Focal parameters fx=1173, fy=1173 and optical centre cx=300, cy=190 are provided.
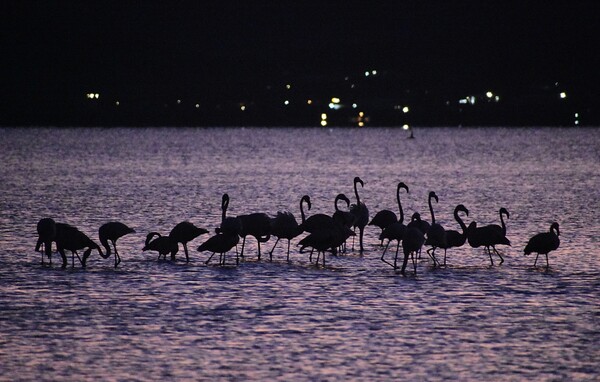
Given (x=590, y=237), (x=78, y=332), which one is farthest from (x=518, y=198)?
(x=78, y=332)

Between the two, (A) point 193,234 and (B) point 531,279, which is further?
(A) point 193,234

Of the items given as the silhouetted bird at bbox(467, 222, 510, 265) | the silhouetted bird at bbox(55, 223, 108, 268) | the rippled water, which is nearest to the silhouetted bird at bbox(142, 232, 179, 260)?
the rippled water

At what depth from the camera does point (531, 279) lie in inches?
820

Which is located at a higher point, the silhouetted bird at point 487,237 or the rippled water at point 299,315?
the silhouetted bird at point 487,237

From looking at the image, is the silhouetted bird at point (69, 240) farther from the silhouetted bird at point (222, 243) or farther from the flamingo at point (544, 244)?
the flamingo at point (544, 244)

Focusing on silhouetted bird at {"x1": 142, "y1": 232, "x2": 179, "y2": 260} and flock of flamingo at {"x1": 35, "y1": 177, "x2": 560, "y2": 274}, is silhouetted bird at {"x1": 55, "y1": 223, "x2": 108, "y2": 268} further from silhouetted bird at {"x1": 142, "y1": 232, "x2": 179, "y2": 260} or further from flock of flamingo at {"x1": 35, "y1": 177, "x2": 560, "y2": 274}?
silhouetted bird at {"x1": 142, "y1": 232, "x2": 179, "y2": 260}

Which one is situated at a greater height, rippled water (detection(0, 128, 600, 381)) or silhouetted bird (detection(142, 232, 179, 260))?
silhouetted bird (detection(142, 232, 179, 260))

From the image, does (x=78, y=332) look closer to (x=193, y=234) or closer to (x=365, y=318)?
(x=365, y=318)

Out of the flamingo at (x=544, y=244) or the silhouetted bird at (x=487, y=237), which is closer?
the flamingo at (x=544, y=244)

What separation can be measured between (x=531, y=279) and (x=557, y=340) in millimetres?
5272

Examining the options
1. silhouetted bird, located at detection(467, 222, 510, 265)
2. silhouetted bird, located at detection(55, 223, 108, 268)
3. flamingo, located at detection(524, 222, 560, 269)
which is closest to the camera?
silhouetted bird, located at detection(55, 223, 108, 268)

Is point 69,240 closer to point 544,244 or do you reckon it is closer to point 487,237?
point 487,237

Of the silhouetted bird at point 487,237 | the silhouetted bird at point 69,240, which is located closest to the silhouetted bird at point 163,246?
the silhouetted bird at point 69,240

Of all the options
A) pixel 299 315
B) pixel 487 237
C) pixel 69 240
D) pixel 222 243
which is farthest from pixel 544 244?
pixel 69 240
